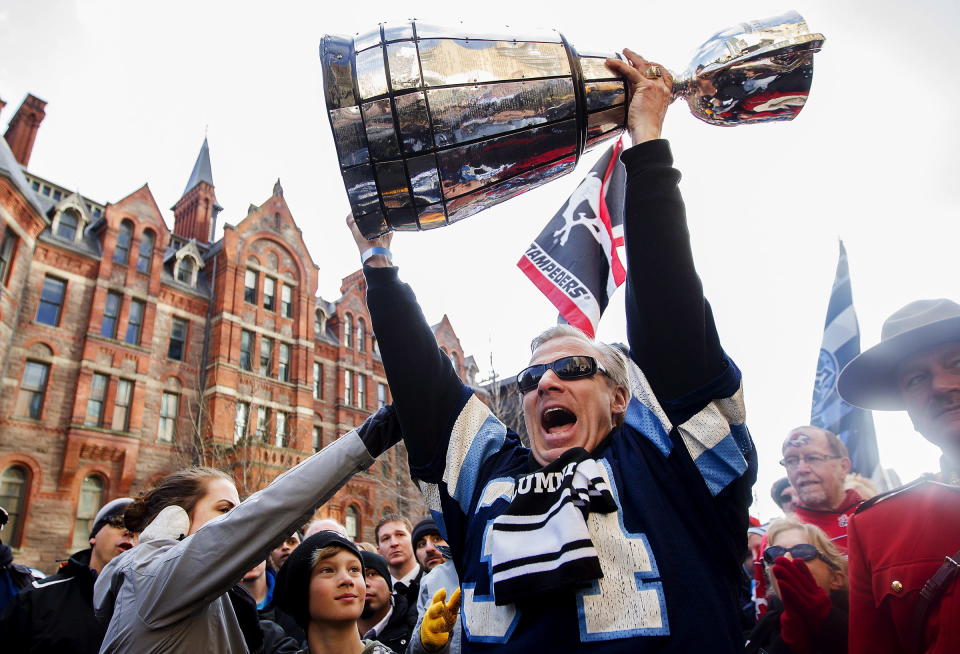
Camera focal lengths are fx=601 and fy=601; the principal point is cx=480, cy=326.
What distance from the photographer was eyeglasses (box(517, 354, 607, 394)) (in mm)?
1795

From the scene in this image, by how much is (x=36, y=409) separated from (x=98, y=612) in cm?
1944

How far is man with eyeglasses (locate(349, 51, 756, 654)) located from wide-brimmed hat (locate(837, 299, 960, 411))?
125 centimetres

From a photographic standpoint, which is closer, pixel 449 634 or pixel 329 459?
pixel 329 459

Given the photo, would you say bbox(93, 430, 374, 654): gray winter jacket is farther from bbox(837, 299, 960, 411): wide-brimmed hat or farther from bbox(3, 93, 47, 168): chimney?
bbox(3, 93, 47, 168): chimney

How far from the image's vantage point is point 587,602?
4.24 feet

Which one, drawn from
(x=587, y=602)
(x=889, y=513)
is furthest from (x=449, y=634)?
(x=889, y=513)

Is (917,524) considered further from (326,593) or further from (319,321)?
(319,321)

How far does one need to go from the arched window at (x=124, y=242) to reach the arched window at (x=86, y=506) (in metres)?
7.53

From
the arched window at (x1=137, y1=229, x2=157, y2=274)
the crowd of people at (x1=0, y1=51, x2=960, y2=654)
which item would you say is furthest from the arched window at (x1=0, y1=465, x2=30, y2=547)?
the crowd of people at (x1=0, y1=51, x2=960, y2=654)

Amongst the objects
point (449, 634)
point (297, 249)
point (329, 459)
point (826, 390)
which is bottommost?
point (449, 634)

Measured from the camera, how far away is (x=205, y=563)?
1960mm

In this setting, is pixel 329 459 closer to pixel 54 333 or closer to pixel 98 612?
pixel 98 612

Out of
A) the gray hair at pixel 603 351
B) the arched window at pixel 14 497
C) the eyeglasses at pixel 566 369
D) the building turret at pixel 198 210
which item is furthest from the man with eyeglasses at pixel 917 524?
the building turret at pixel 198 210

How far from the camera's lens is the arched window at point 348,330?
28.4 meters
